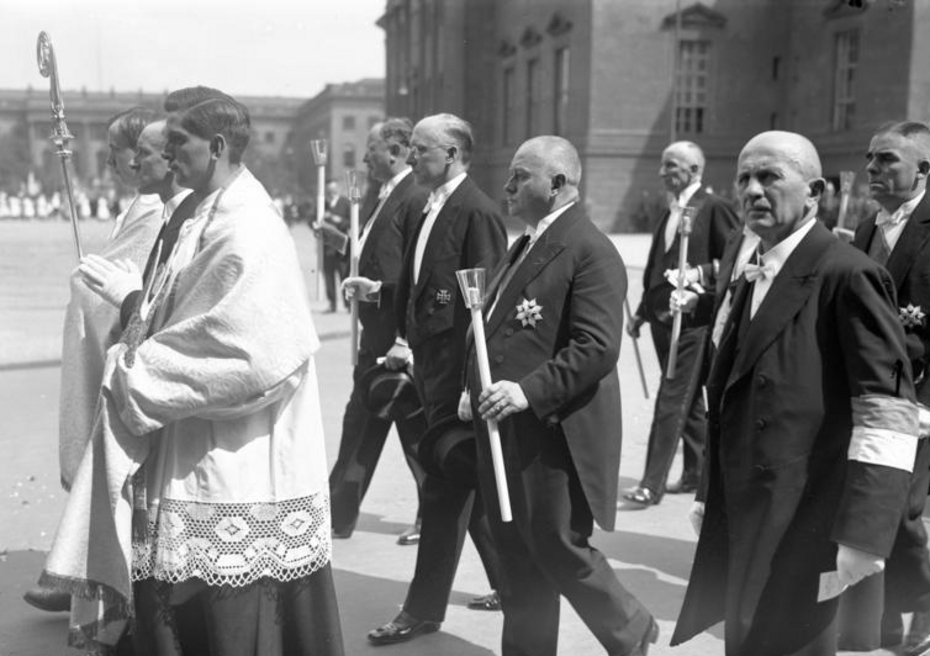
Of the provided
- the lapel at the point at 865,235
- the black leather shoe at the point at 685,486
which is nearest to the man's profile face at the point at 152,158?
the lapel at the point at 865,235

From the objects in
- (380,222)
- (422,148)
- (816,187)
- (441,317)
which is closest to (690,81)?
(380,222)

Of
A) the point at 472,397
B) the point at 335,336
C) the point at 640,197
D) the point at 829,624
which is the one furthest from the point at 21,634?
the point at 640,197

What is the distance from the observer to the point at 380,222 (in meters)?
5.90

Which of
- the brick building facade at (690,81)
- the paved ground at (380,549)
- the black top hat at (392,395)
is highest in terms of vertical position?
the brick building facade at (690,81)

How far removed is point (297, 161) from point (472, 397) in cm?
10682

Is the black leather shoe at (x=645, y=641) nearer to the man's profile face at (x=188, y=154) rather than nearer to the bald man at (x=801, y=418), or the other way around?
the bald man at (x=801, y=418)

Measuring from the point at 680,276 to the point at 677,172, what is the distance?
0.66 m

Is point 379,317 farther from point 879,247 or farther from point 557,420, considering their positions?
point 879,247

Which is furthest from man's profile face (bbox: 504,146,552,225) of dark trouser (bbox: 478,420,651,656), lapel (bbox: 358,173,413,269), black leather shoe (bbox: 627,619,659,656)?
lapel (bbox: 358,173,413,269)

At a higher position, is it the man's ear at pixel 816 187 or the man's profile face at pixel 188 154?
the man's profile face at pixel 188 154

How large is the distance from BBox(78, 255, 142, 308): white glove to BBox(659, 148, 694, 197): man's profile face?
4.09 meters

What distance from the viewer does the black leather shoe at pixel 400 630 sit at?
4.61 meters

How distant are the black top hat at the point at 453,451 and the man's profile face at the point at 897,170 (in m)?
1.76

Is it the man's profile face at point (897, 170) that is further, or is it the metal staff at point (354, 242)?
the metal staff at point (354, 242)
